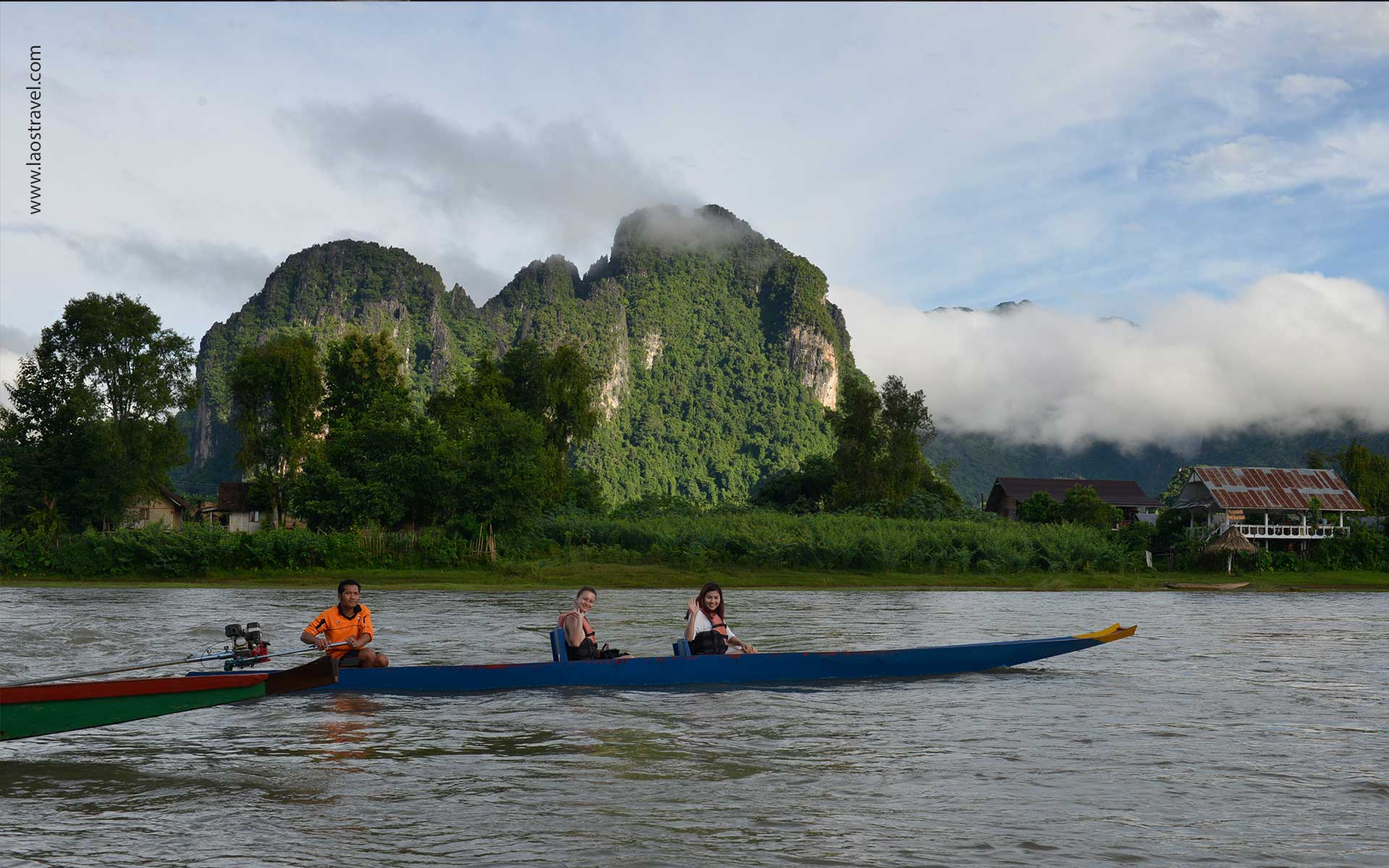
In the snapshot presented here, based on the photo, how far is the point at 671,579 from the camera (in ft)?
108

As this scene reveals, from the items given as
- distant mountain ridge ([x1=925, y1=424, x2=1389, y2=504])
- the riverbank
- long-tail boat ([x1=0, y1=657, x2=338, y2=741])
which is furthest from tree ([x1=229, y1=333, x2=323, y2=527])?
distant mountain ridge ([x1=925, y1=424, x2=1389, y2=504])

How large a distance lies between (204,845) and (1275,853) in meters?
6.12

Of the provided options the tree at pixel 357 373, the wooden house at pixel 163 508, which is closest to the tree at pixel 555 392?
the tree at pixel 357 373

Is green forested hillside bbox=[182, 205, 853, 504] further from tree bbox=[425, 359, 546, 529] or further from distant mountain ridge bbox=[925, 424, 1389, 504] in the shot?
tree bbox=[425, 359, 546, 529]

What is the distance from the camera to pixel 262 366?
46.7 m

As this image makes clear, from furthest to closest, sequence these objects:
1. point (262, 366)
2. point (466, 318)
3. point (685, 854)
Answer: point (466, 318)
point (262, 366)
point (685, 854)

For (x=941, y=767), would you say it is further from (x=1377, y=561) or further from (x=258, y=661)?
(x=1377, y=561)

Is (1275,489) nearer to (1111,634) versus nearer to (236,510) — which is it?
(1111,634)

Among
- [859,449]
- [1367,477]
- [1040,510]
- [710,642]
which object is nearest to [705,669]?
[710,642]

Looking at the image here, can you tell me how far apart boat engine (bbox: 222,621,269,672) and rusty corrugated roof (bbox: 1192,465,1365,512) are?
46.8m

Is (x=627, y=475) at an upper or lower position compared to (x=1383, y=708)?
upper

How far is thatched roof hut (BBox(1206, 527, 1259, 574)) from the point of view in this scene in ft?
127

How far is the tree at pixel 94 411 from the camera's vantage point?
137 feet

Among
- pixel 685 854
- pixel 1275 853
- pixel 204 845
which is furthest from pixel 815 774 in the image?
pixel 204 845
